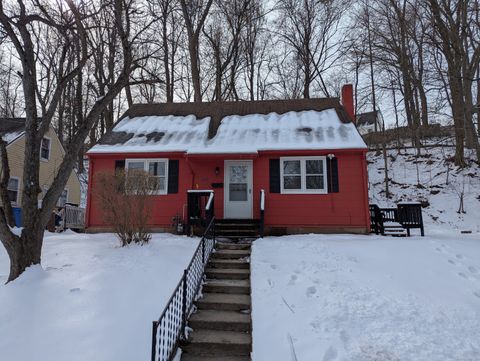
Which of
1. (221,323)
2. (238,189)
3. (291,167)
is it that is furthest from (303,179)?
(221,323)

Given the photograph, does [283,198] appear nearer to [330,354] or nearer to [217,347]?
[217,347]

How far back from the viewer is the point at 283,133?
11.6 m

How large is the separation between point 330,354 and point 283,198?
6895 mm

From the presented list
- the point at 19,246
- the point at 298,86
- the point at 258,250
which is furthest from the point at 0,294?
the point at 298,86

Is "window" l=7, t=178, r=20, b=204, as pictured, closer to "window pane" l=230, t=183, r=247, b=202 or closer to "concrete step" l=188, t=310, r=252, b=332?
"window pane" l=230, t=183, r=247, b=202

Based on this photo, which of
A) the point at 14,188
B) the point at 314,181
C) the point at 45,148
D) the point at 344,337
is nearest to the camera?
the point at 344,337

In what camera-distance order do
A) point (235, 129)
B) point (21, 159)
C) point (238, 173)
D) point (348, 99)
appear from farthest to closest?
point (21, 159), point (348, 99), point (235, 129), point (238, 173)

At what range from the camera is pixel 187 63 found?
75.6 feet

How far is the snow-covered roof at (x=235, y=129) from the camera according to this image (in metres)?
10.8

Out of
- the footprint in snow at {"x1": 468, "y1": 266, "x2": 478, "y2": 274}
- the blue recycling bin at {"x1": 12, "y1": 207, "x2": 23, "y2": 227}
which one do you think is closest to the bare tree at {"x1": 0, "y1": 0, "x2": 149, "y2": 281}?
the footprint in snow at {"x1": 468, "y1": 266, "x2": 478, "y2": 274}

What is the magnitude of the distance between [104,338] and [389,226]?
915 centimetres

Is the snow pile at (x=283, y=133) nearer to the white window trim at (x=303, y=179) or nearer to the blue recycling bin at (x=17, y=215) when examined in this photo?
the white window trim at (x=303, y=179)

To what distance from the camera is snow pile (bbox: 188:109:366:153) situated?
10.5 metres

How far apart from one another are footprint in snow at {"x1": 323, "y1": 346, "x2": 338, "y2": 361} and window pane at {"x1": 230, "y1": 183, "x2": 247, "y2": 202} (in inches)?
280
